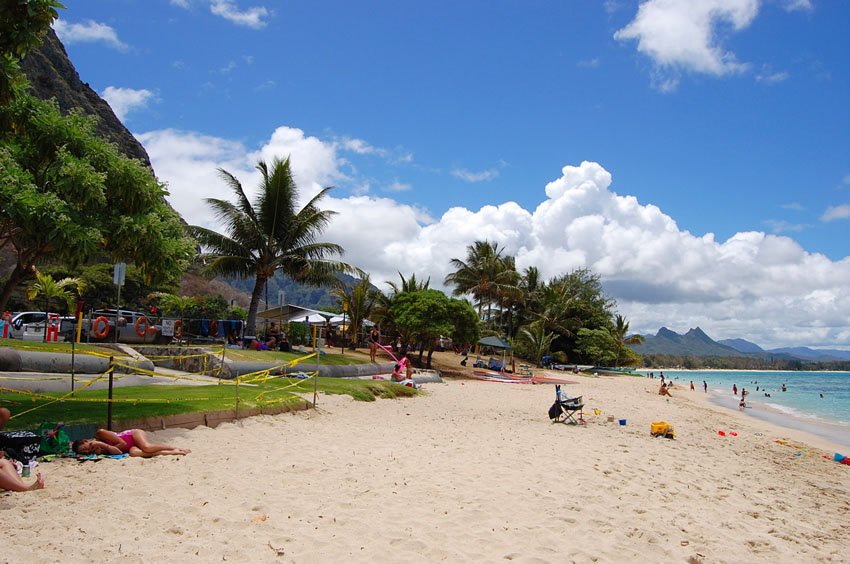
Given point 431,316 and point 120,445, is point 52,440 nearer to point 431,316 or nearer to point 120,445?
point 120,445

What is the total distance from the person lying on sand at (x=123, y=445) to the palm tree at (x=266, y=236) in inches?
664

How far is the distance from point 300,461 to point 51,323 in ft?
56.6

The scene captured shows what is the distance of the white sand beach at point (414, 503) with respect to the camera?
4500 mm

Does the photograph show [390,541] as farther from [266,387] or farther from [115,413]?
[266,387]

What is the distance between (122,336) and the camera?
20.8 meters

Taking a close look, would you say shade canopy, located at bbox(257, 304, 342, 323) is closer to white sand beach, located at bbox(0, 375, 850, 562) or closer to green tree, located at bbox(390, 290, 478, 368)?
green tree, located at bbox(390, 290, 478, 368)

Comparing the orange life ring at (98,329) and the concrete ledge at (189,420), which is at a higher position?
the orange life ring at (98,329)

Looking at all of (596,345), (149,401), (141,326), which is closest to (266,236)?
(141,326)

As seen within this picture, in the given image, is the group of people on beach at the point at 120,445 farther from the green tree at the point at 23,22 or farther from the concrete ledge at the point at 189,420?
the green tree at the point at 23,22

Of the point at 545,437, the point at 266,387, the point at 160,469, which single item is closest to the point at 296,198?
the point at 266,387

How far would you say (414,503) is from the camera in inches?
→ 228

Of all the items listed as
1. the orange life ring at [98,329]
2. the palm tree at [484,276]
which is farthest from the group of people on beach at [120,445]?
the palm tree at [484,276]

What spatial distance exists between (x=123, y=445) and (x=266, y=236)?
1762 cm

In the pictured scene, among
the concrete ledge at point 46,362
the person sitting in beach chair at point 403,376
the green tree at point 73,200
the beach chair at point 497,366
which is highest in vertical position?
the green tree at point 73,200
